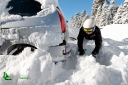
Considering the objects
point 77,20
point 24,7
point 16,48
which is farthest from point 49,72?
point 77,20

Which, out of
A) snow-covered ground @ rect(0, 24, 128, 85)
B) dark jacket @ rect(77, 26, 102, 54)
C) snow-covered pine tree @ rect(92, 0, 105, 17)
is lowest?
snow-covered ground @ rect(0, 24, 128, 85)

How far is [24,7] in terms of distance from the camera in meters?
5.68

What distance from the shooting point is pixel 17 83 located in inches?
179

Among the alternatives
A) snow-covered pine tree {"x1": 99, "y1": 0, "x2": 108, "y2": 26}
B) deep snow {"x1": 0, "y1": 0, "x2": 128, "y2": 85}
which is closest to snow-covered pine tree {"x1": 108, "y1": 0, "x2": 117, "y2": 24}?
snow-covered pine tree {"x1": 99, "y1": 0, "x2": 108, "y2": 26}

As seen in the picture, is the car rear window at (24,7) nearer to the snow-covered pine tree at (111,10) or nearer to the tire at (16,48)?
the tire at (16,48)

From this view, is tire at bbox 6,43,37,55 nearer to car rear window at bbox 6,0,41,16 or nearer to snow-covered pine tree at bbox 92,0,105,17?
car rear window at bbox 6,0,41,16

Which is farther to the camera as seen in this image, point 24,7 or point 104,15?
point 104,15

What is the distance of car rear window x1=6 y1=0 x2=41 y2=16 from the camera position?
5.54 meters

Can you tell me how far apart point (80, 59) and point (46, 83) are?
147 centimetres

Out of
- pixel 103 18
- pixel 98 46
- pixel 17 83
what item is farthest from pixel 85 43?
pixel 103 18

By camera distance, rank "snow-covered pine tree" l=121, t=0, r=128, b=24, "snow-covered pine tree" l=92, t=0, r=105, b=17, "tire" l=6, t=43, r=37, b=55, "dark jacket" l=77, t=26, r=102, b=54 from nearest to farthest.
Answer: "tire" l=6, t=43, r=37, b=55 → "dark jacket" l=77, t=26, r=102, b=54 → "snow-covered pine tree" l=121, t=0, r=128, b=24 → "snow-covered pine tree" l=92, t=0, r=105, b=17

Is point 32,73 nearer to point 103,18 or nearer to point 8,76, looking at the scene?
point 8,76

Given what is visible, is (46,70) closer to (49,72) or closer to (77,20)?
(49,72)

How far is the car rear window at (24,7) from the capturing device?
5.54m
